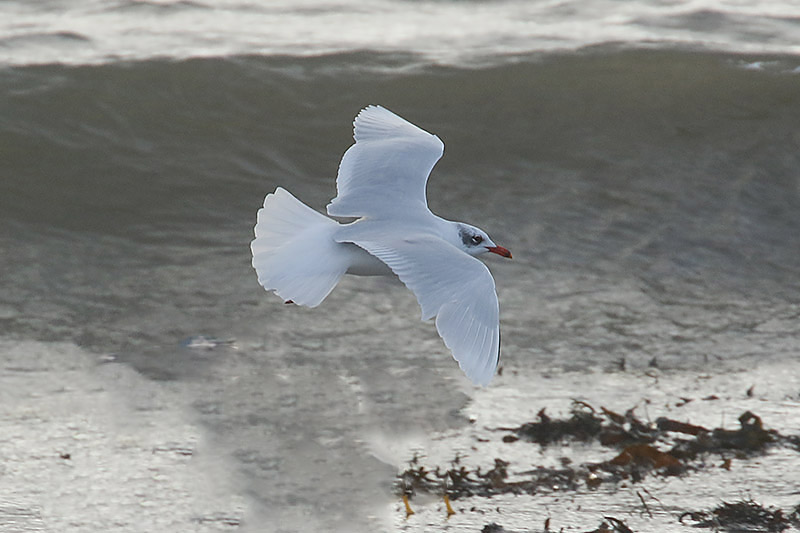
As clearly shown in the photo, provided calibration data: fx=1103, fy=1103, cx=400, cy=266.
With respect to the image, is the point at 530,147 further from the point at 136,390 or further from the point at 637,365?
the point at 136,390

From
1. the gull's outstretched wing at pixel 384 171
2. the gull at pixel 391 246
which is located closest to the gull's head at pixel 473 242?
the gull at pixel 391 246

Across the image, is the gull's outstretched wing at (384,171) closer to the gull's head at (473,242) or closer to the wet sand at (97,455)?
the gull's head at (473,242)

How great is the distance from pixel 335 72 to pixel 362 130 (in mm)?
4235

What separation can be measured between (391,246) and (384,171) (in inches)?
29.2

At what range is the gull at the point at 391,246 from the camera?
3.29m

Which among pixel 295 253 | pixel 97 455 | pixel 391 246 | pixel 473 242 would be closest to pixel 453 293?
pixel 391 246

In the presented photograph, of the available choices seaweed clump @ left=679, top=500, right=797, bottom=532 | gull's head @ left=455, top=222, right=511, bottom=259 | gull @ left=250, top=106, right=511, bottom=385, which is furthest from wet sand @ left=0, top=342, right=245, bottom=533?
seaweed clump @ left=679, top=500, right=797, bottom=532

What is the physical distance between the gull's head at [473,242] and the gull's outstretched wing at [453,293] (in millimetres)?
459

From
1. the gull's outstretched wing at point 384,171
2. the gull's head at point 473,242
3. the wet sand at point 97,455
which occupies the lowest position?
the wet sand at point 97,455

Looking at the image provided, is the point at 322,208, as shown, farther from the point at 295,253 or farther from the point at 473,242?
the point at 295,253

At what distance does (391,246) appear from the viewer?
11.6ft

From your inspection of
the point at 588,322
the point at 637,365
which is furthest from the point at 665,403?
the point at 588,322

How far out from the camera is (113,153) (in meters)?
7.47

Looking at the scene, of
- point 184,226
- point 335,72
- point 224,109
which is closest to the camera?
point 184,226
